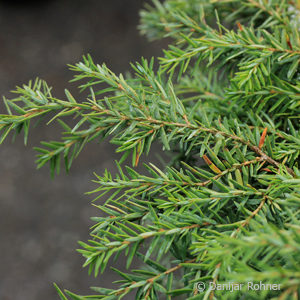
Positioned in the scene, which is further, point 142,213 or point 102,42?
point 102,42

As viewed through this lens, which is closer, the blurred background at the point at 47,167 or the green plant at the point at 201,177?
the green plant at the point at 201,177

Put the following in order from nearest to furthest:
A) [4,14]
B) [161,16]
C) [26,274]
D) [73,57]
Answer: [161,16], [26,274], [73,57], [4,14]

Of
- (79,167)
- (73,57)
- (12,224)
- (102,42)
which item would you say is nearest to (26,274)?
(12,224)

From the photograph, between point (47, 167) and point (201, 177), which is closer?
point (201, 177)

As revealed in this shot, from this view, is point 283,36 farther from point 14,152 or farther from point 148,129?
point 14,152

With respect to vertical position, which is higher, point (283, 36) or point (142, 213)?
point (283, 36)

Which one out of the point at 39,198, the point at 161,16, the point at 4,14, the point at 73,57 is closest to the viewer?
the point at 161,16

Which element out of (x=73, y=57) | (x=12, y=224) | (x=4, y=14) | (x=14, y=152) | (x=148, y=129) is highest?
(x=4, y=14)

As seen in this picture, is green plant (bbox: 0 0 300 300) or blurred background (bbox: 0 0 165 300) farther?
blurred background (bbox: 0 0 165 300)
